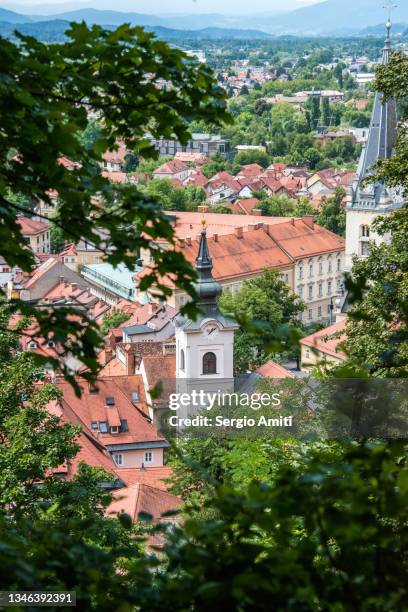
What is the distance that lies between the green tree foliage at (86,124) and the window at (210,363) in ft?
95.6

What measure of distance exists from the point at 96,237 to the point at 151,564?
1.25 m

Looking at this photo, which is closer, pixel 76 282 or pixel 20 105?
pixel 20 105

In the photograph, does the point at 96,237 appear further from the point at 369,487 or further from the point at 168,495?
the point at 168,495

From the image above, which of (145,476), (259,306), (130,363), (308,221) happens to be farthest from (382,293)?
(308,221)

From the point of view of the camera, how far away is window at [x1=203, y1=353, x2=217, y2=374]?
34281 mm

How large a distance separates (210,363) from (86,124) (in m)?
29.5

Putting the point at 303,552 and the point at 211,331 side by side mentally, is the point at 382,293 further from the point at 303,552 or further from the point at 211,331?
the point at 211,331

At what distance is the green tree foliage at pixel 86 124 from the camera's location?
4.41 m

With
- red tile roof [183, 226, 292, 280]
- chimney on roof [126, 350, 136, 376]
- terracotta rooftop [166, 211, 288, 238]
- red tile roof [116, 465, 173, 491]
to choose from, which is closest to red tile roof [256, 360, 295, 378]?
chimney on roof [126, 350, 136, 376]

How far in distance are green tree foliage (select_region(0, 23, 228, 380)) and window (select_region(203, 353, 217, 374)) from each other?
95.6 feet

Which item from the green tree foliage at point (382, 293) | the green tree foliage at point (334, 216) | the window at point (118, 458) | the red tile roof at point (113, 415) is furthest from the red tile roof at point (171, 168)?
the green tree foliage at point (382, 293)

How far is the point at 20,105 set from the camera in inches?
174

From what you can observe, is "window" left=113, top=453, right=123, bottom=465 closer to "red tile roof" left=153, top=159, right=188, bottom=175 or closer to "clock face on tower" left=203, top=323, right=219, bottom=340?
"clock face on tower" left=203, top=323, right=219, bottom=340

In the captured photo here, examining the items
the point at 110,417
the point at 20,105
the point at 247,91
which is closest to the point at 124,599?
the point at 20,105
